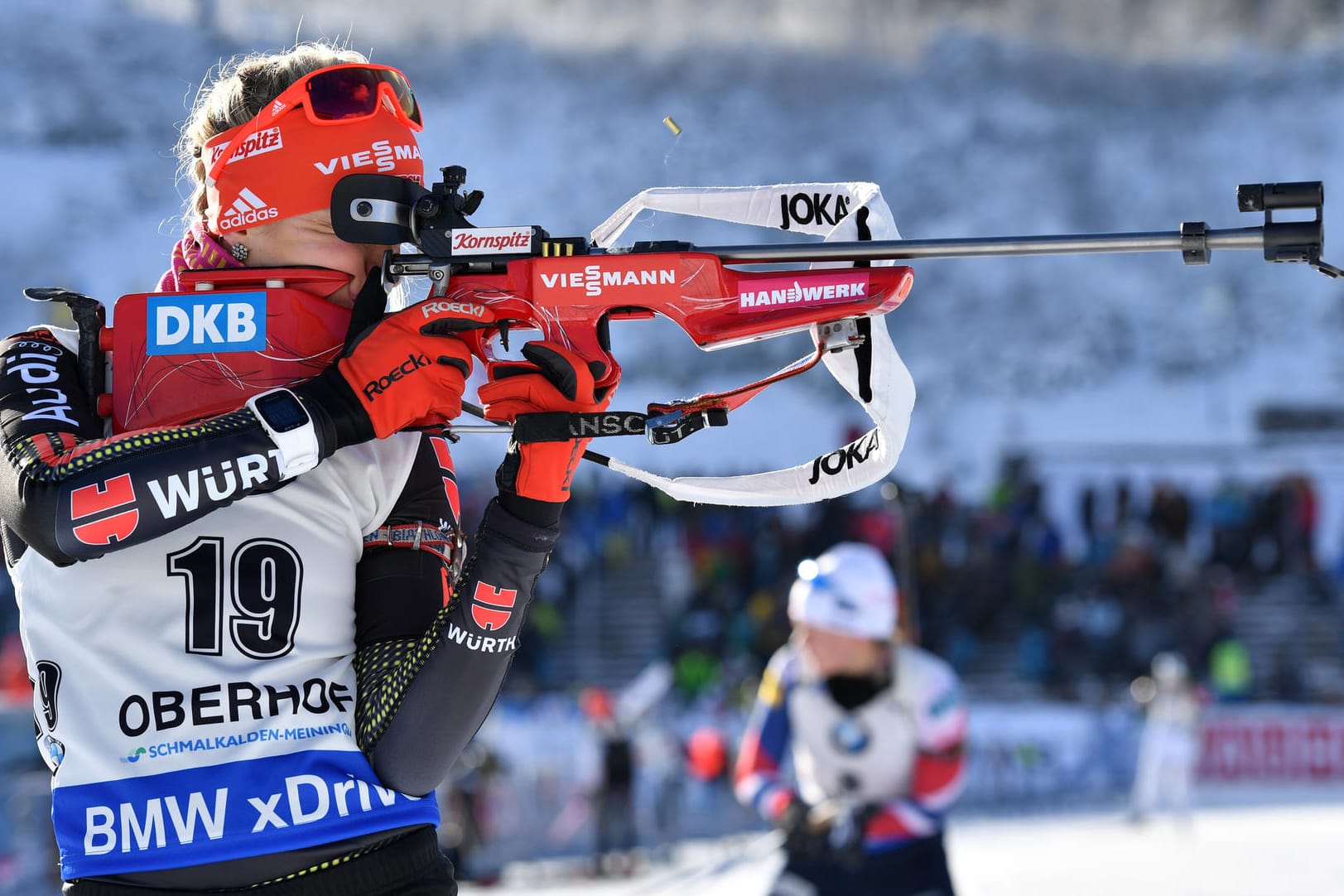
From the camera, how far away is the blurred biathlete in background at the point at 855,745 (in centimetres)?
480

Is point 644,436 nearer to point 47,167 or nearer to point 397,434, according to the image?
point 397,434

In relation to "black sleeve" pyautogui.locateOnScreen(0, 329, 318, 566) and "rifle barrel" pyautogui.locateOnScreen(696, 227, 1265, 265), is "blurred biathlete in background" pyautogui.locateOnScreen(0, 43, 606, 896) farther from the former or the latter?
"rifle barrel" pyautogui.locateOnScreen(696, 227, 1265, 265)

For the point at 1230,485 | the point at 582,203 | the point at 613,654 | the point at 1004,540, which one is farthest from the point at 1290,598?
the point at 582,203

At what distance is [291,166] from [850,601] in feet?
10.5

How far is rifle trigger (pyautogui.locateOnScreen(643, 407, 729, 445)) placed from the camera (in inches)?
79.0

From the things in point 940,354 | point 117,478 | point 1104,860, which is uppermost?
point 940,354

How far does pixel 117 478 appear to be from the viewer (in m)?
1.76

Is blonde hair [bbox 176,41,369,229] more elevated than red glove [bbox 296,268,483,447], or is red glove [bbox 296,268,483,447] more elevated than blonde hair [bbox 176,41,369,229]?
blonde hair [bbox 176,41,369,229]

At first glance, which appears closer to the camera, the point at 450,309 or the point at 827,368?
the point at 450,309

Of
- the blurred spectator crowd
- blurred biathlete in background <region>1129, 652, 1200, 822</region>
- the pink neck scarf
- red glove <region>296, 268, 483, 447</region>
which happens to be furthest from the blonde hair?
the blurred spectator crowd

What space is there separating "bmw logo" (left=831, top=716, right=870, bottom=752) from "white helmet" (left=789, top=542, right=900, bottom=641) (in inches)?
11.0

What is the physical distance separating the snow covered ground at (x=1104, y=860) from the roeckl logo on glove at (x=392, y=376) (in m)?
5.46

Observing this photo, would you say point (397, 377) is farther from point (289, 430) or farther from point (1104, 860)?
point (1104, 860)

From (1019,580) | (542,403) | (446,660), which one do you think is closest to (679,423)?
(542,403)
